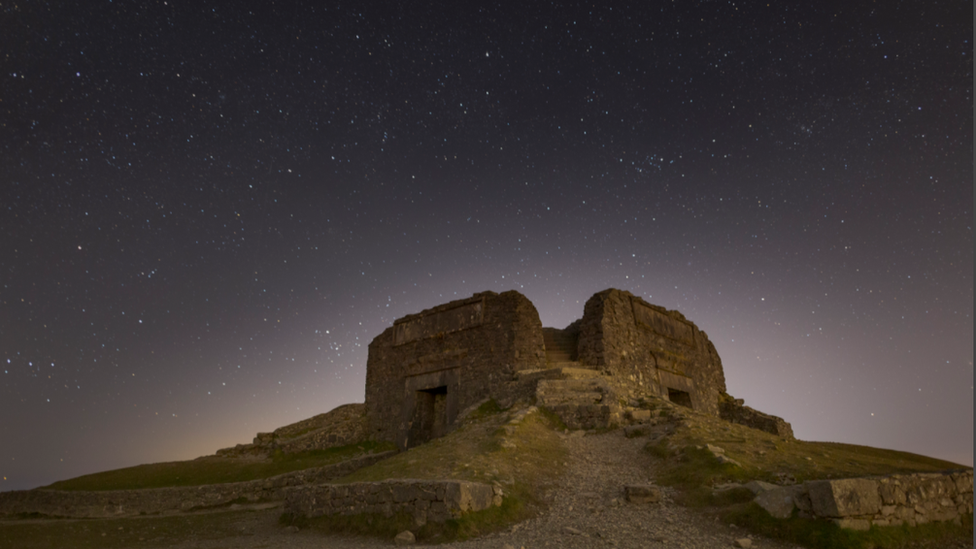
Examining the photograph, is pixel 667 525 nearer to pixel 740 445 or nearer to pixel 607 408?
pixel 740 445

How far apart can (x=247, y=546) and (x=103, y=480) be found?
12.1m

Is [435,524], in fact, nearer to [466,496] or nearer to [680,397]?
[466,496]

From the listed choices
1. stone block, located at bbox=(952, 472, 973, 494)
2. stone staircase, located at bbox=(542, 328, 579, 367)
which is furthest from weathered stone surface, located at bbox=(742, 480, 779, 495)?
stone staircase, located at bbox=(542, 328, 579, 367)

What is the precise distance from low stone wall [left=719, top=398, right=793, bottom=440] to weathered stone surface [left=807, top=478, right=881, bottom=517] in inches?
467

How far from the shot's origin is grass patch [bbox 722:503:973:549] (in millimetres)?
5883

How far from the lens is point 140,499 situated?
15000 millimetres

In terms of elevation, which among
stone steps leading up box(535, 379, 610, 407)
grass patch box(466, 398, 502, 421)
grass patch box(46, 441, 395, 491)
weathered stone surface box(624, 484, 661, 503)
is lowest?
grass patch box(46, 441, 395, 491)

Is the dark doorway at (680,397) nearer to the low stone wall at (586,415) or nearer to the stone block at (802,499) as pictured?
the low stone wall at (586,415)

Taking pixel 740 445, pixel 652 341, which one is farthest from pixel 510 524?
pixel 652 341

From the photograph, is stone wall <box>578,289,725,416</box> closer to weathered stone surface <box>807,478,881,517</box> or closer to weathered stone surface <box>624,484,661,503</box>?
weathered stone surface <box>624,484,661,503</box>

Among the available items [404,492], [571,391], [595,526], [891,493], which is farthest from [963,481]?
[571,391]

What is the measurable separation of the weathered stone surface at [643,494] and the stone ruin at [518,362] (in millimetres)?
5989

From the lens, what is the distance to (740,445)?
9836mm

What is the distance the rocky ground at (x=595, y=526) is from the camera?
6273 millimetres
